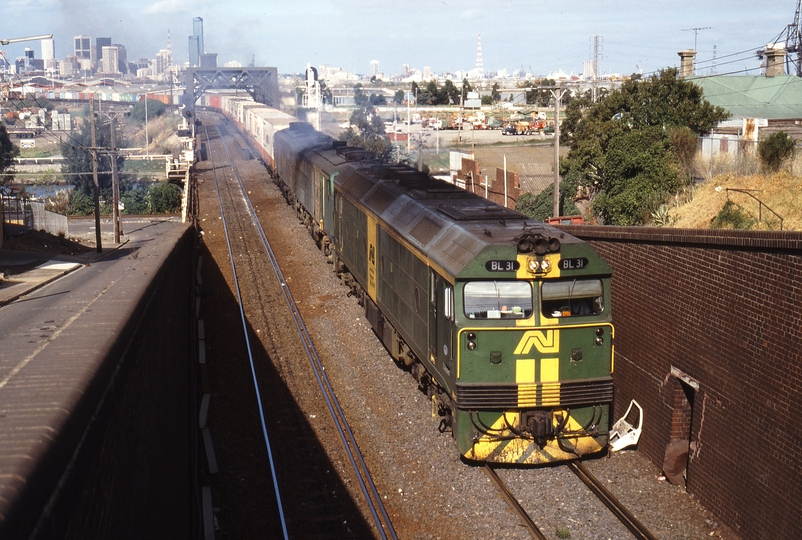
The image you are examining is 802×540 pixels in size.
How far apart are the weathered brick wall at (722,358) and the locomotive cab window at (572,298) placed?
136cm

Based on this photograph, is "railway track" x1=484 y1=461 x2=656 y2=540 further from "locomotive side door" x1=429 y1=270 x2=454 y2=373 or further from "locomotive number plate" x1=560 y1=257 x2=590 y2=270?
"locomotive number plate" x1=560 y1=257 x2=590 y2=270

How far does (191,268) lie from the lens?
24281 millimetres

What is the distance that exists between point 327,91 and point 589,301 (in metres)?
89.8

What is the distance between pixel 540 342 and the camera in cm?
1098

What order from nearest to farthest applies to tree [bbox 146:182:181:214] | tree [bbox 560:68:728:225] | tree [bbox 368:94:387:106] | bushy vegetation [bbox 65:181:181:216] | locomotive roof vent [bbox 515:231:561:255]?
1. locomotive roof vent [bbox 515:231:561:255]
2. tree [bbox 560:68:728:225]
3. tree [bbox 146:182:181:214]
4. bushy vegetation [bbox 65:181:181:216]
5. tree [bbox 368:94:387:106]

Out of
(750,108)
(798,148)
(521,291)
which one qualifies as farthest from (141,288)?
(750,108)

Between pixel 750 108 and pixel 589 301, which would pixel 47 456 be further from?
pixel 750 108

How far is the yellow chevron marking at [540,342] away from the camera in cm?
1095

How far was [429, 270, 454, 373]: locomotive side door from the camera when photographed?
1121 centimetres

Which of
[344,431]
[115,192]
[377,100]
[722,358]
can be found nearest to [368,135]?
[115,192]

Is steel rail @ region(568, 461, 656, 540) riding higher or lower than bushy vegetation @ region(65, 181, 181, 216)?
lower

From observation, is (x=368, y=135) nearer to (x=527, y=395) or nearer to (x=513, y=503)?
(x=527, y=395)

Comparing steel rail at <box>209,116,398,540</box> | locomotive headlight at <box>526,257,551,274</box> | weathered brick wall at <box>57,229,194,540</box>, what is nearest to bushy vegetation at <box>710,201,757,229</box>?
locomotive headlight at <box>526,257,551,274</box>

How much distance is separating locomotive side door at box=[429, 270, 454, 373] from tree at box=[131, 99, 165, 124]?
111170 mm
